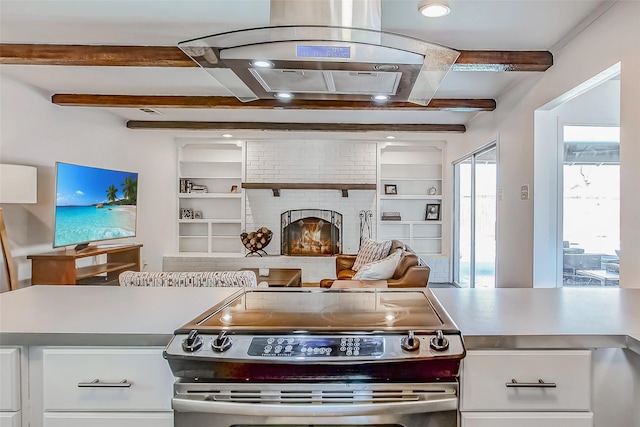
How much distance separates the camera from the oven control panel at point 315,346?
1.02m

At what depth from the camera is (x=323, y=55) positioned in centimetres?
120

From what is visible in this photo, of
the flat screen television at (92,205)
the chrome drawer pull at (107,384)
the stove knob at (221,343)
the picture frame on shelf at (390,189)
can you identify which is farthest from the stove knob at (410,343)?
the picture frame on shelf at (390,189)

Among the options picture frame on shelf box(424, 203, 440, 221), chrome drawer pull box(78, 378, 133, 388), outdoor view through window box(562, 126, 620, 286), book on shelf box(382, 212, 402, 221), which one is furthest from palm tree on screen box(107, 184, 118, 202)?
picture frame on shelf box(424, 203, 440, 221)

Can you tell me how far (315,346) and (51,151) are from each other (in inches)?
163

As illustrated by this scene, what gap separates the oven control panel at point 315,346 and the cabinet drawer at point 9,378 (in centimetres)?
73

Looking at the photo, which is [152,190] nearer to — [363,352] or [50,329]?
[50,329]

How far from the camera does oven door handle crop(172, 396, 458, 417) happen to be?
3.34 feet

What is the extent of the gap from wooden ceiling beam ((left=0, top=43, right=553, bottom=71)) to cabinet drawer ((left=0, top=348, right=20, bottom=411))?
2.25 m

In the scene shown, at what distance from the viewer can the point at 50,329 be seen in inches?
44.6

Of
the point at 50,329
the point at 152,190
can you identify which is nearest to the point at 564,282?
the point at 50,329

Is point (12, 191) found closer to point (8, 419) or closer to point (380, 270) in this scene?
point (8, 419)

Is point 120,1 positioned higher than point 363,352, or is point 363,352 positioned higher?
point 120,1

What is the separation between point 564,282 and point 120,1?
385 cm

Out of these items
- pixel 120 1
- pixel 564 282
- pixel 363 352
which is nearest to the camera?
pixel 363 352
